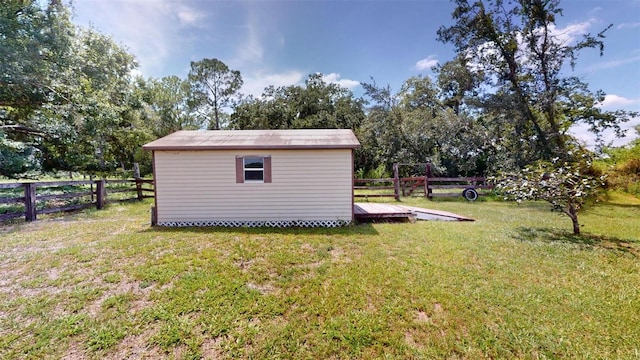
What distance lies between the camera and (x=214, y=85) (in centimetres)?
2647

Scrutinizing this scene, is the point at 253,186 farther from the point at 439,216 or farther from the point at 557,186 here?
the point at 557,186

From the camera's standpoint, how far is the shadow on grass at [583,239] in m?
5.14

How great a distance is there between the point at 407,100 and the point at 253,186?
1860 cm

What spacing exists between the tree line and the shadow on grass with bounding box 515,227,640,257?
2221 mm

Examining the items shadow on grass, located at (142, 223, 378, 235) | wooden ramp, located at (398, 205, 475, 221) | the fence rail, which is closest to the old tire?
the fence rail

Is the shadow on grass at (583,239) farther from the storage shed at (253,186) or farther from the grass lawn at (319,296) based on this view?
the storage shed at (253,186)

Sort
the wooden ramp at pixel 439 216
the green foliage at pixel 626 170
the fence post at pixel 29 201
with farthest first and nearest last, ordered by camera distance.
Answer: the green foliage at pixel 626 170 < the wooden ramp at pixel 439 216 < the fence post at pixel 29 201

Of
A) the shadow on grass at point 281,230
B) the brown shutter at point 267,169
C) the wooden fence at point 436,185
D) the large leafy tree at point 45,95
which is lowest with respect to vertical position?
the shadow on grass at point 281,230

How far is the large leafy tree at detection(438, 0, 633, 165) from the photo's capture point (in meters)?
11.9

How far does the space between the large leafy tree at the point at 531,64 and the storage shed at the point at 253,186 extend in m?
10.9

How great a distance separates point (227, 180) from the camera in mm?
7219

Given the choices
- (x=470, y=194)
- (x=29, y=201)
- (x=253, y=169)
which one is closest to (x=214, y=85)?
(x=29, y=201)

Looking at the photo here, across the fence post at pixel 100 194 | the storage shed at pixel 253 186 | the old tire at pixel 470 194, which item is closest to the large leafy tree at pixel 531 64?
the old tire at pixel 470 194

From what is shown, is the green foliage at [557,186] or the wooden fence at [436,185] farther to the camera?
the wooden fence at [436,185]
